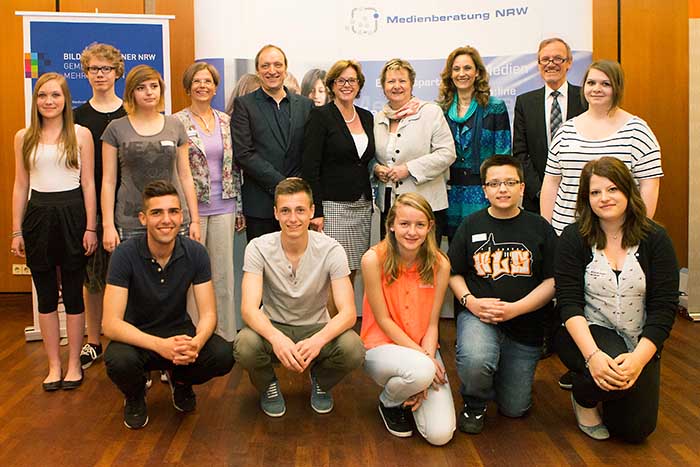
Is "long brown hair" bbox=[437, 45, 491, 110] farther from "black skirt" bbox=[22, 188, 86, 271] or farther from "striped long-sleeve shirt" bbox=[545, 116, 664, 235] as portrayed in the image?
"black skirt" bbox=[22, 188, 86, 271]

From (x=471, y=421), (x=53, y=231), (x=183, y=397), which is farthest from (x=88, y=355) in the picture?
(x=471, y=421)

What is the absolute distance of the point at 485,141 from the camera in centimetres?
387

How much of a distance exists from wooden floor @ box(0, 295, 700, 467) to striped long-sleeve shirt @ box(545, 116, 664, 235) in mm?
860

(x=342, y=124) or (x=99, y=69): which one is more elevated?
(x=99, y=69)

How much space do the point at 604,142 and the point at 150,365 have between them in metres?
2.11

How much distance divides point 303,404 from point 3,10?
4043 millimetres

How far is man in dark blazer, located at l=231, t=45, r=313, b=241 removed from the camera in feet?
12.6

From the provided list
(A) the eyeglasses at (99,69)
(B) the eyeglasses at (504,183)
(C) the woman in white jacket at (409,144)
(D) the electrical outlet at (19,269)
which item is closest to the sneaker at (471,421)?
(B) the eyeglasses at (504,183)

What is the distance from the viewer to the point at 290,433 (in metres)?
2.84

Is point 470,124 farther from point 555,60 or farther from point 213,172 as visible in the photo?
point 213,172

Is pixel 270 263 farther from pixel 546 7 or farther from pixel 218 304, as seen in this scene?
pixel 546 7

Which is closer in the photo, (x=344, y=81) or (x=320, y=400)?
(x=320, y=400)

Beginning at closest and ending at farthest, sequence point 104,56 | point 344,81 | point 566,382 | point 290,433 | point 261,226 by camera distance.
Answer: point 290,433
point 566,382
point 104,56
point 344,81
point 261,226

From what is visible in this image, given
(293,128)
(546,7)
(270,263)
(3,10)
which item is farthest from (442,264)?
(3,10)
